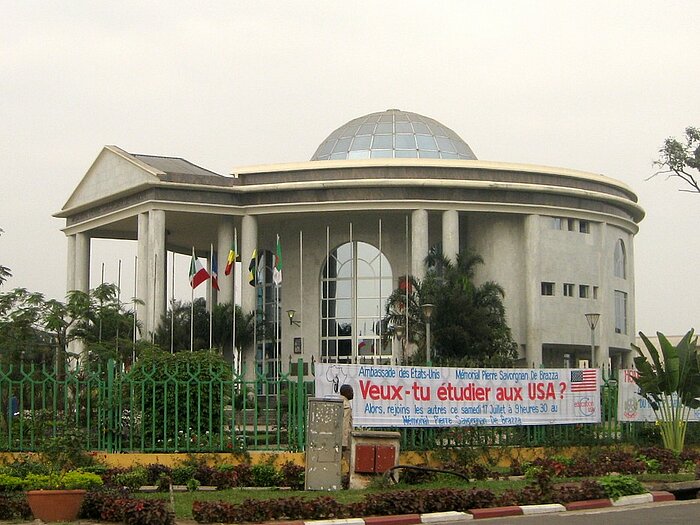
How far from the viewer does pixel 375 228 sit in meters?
58.2

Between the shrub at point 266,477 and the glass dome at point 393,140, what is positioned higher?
the glass dome at point 393,140

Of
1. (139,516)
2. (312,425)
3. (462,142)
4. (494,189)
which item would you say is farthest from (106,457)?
(462,142)

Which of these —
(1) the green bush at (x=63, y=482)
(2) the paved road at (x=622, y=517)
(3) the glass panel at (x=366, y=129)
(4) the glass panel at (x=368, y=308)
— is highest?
(3) the glass panel at (x=366, y=129)

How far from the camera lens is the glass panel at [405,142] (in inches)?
2376

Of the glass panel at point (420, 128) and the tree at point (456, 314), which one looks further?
the glass panel at point (420, 128)

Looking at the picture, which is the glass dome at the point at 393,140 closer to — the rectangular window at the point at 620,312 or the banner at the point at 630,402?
the rectangular window at the point at 620,312

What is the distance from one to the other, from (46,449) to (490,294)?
115ft

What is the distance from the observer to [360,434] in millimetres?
18391

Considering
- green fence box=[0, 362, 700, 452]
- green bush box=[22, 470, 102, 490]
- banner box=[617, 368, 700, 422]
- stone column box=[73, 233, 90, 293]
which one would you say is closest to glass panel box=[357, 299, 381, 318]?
stone column box=[73, 233, 90, 293]

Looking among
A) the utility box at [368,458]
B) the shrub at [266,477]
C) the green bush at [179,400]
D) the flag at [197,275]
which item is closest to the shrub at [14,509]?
the shrub at [266,477]

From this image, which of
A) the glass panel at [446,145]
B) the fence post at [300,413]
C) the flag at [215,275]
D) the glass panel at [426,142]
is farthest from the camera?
the glass panel at [446,145]

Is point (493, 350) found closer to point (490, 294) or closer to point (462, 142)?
point (490, 294)

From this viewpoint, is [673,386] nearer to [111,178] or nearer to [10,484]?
[10,484]

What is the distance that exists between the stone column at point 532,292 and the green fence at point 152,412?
3485 centimetres
